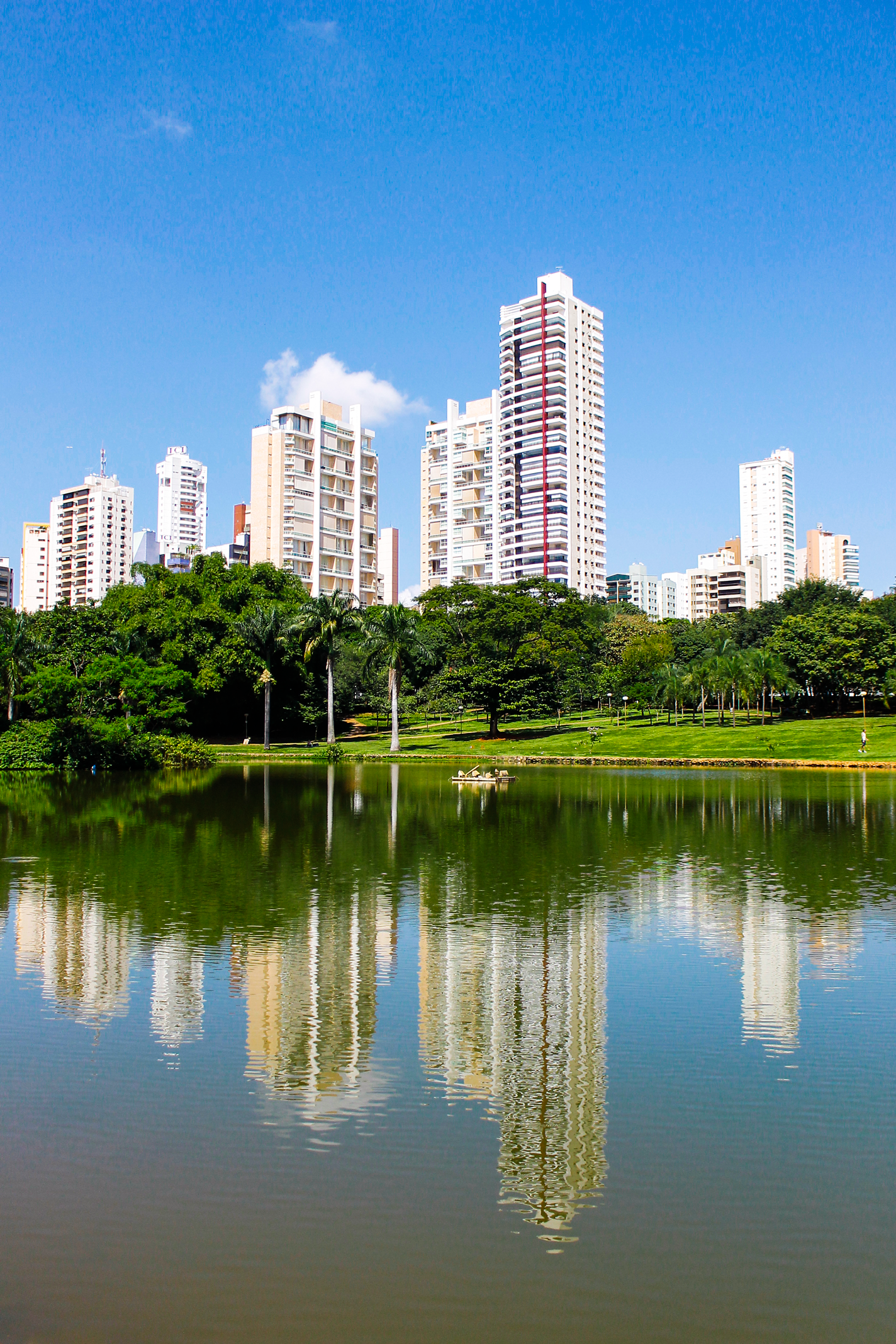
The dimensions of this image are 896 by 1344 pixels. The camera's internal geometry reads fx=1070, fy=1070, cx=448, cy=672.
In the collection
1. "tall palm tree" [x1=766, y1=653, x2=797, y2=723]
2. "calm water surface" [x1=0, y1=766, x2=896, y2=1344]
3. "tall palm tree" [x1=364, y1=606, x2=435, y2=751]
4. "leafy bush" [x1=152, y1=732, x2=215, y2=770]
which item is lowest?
"calm water surface" [x1=0, y1=766, x2=896, y2=1344]

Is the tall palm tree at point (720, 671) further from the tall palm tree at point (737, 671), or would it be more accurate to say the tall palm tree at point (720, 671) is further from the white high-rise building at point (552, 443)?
the white high-rise building at point (552, 443)

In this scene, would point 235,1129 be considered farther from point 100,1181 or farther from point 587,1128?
point 587,1128

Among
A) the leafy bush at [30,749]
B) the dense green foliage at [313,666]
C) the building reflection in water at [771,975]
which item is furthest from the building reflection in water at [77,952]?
the dense green foliage at [313,666]

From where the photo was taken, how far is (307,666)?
269 feet

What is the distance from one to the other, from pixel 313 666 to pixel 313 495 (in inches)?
2456

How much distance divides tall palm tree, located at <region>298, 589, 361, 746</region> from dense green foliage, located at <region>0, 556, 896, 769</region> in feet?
0.42

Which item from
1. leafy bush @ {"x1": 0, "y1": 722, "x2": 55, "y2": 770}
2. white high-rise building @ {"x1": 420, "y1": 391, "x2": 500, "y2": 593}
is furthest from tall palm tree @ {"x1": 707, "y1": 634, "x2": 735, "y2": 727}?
white high-rise building @ {"x1": 420, "y1": 391, "x2": 500, "y2": 593}

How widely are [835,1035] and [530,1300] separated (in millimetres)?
5712

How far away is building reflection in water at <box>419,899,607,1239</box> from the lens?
25.4 ft

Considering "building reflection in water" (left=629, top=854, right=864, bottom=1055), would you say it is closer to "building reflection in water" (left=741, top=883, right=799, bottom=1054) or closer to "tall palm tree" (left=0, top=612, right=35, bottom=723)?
"building reflection in water" (left=741, top=883, right=799, bottom=1054)

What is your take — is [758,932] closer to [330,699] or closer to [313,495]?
[330,699]

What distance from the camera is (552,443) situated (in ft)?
548

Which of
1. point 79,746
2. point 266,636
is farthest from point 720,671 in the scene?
point 79,746

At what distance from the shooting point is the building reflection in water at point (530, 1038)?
7.73 metres
